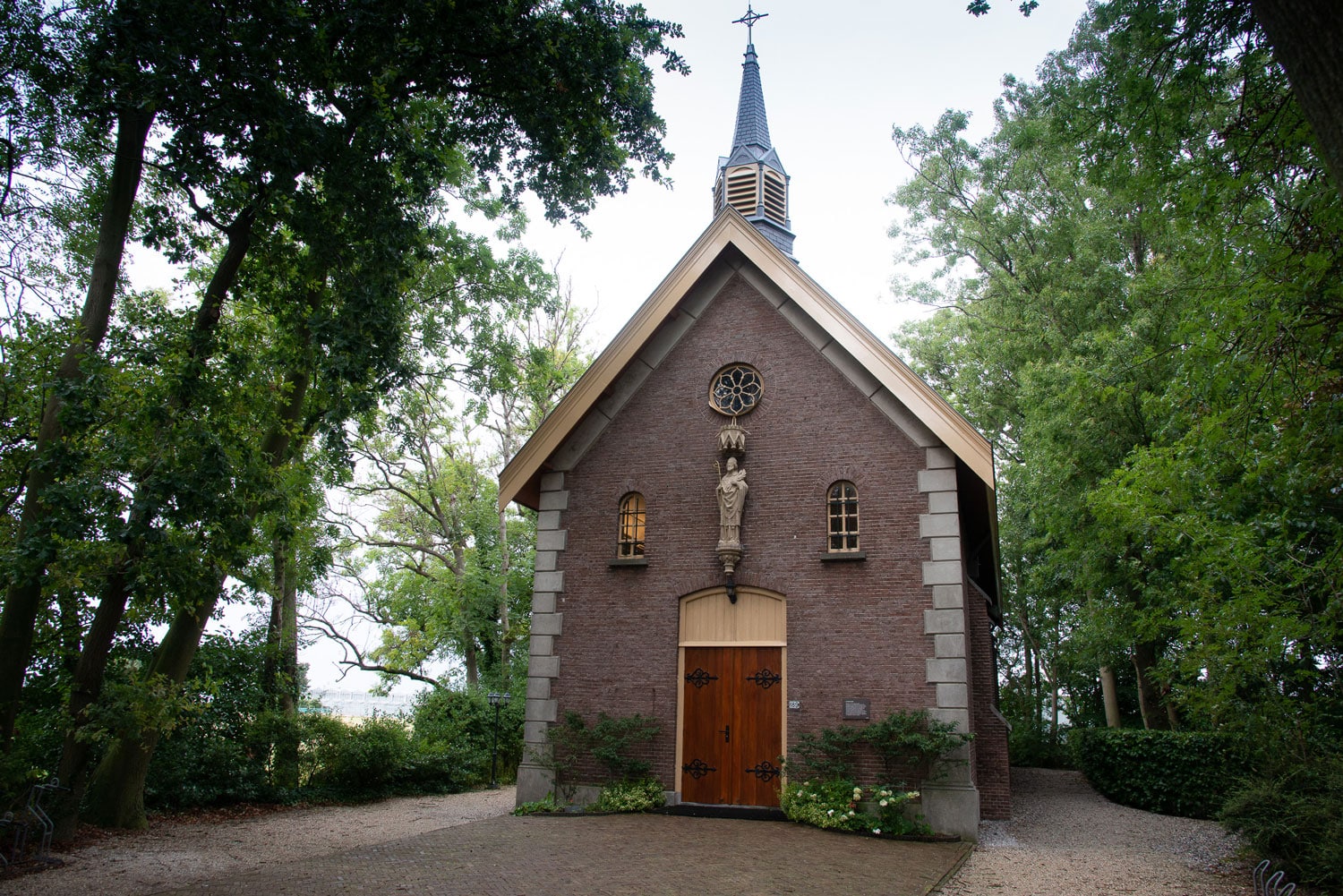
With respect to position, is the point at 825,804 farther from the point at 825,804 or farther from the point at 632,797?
the point at 632,797

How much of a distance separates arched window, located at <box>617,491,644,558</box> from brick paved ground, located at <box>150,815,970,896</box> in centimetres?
425

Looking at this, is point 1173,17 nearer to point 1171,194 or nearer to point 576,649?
point 1171,194

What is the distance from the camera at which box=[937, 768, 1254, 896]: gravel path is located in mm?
8883

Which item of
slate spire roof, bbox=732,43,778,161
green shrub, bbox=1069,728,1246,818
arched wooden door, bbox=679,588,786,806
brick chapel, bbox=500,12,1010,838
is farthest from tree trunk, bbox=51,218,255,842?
green shrub, bbox=1069,728,1246,818

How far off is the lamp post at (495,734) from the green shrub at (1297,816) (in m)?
13.3

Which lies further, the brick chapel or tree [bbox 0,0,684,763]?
the brick chapel

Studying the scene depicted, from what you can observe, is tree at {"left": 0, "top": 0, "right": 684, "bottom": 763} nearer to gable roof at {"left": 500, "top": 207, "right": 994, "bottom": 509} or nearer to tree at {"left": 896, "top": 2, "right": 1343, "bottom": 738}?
gable roof at {"left": 500, "top": 207, "right": 994, "bottom": 509}

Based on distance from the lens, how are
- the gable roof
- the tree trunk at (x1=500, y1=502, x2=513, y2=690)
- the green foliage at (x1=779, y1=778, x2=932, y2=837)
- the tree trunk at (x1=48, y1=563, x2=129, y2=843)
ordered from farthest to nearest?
the tree trunk at (x1=500, y1=502, x2=513, y2=690), the gable roof, the green foliage at (x1=779, y1=778, x2=932, y2=837), the tree trunk at (x1=48, y1=563, x2=129, y2=843)

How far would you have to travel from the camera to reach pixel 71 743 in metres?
10.4

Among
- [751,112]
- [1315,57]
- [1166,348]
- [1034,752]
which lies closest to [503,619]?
[751,112]

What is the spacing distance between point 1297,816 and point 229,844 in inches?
503

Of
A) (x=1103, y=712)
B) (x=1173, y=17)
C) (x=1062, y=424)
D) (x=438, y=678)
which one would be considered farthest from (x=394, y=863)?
(x=1103, y=712)

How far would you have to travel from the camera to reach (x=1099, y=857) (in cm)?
1077

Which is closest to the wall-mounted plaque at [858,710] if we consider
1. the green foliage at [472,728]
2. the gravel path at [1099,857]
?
the gravel path at [1099,857]
